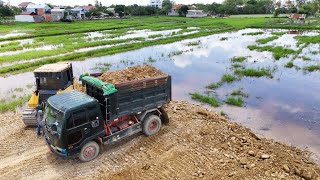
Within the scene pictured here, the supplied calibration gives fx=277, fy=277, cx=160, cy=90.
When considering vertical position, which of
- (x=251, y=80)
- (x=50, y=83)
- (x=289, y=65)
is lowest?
(x=251, y=80)

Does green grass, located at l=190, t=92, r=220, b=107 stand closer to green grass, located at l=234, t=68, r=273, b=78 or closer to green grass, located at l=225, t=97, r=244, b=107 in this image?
green grass, located at l=225, t=97, r=244, b=107

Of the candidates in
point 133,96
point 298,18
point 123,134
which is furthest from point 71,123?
point 298,18

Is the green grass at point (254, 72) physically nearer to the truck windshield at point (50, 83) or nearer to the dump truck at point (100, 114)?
the dump truck at point (100, 114)

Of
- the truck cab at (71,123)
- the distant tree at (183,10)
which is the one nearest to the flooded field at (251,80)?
the truck cab at (71,123)

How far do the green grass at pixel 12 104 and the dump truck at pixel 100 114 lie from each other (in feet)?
22.0

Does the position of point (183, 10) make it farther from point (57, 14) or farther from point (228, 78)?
point (228, 78)

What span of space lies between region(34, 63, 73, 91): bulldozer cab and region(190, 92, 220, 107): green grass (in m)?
7.52

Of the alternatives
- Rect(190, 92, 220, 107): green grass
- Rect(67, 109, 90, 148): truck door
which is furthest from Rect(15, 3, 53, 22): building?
Rect(67, 109, 90, 148): truck door

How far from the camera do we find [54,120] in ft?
28.6

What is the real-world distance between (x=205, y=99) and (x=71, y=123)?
917 cm

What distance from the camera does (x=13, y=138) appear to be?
11023 mm

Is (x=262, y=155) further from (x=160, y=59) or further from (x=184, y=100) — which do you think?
(x=160, y=59)

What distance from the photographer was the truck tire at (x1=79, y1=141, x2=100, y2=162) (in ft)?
29.9

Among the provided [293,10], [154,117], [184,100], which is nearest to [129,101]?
[154,117]
